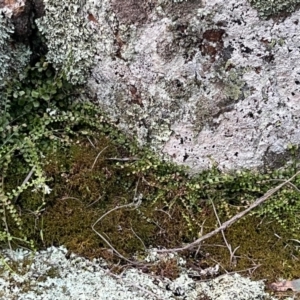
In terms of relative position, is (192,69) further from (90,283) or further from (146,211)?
(90,283)

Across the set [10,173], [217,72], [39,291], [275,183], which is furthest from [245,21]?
[39,291]

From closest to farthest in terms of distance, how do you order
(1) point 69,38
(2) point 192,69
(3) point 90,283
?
(3) point 90,283, (2) point 192,69, (1) point 69,38

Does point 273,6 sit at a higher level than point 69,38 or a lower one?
lower

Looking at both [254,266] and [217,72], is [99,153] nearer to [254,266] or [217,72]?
[217,72]

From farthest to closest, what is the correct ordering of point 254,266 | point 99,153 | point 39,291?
point 99,153 → point 254,266 → point 39,291

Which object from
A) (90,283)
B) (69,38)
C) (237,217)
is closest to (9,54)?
(69,38)
